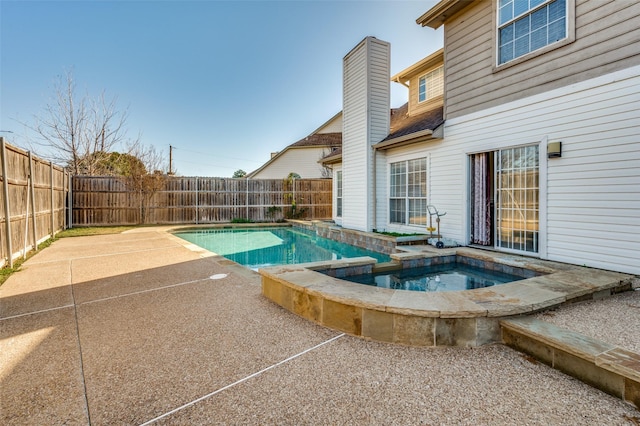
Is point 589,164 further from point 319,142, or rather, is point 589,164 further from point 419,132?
point 319,142

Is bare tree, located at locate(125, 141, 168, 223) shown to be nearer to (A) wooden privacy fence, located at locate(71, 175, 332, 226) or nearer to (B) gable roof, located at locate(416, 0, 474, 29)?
(A) wooden privacy fence, located at locate(71, 175, 332, 226)

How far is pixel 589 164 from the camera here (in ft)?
14.6

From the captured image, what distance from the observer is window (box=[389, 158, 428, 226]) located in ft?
25.0

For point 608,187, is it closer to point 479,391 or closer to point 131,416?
point 479,391

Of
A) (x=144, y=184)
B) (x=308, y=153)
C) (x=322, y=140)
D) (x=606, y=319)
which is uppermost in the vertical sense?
(x=322, y=140)

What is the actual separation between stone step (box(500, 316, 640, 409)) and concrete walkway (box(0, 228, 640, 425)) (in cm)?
7

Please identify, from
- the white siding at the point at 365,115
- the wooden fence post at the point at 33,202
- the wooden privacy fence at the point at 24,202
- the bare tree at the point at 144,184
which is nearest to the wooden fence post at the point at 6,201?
the wooden privacy fence at the point at 24,202

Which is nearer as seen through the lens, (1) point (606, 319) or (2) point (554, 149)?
(1) point (606, 319)

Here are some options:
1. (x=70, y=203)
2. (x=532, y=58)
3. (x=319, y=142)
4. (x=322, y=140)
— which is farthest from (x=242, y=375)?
(x=322, y=140)

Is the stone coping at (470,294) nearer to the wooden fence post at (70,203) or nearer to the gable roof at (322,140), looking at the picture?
the wooden fence post at (70,203)

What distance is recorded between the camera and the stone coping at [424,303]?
259 centimetres

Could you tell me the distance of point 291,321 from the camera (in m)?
3.13

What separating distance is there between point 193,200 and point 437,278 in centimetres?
1198

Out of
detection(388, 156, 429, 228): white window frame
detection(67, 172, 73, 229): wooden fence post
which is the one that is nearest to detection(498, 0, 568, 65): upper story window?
detection(388, 156, 429, 228): white window frame
